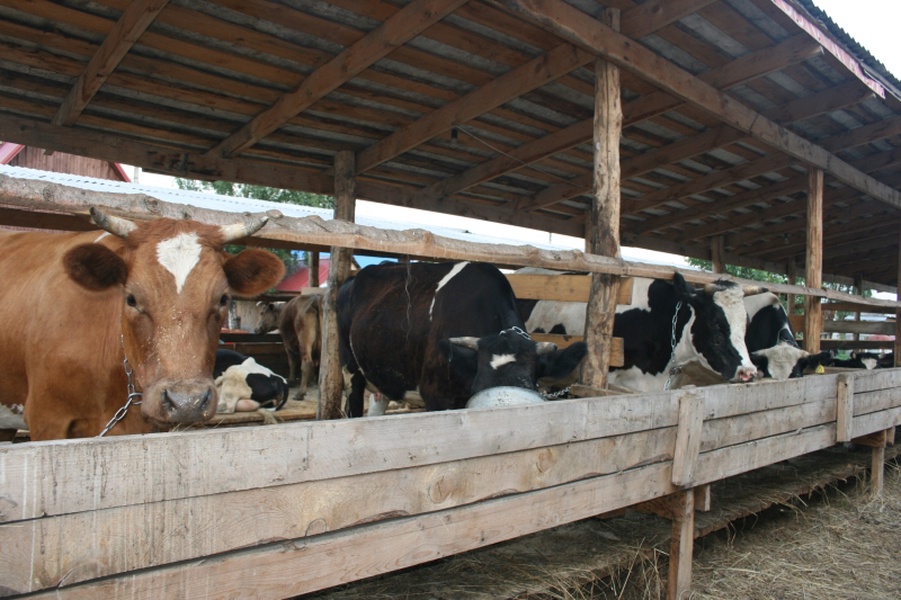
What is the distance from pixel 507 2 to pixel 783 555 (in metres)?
4.27

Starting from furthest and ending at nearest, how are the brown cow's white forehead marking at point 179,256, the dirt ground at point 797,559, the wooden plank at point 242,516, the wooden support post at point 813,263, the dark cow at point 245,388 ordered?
1. the wooden support post at point 813,263
2. the dark cow at point 245,388
3. the dirt ground at point 797,559
4. the brown cow's white forehead marking at point 179,256
5. the wooden plank at point 242,516

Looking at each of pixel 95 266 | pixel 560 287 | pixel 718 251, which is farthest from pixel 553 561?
pixel 718 251

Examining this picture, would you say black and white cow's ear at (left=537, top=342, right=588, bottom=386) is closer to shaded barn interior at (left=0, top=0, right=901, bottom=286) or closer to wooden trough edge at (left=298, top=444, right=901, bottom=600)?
wooden trough edge at (left=298, top=444, right=901, bottom=600)

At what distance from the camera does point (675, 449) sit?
134 inches

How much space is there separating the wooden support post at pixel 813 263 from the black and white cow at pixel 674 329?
6.21 feet

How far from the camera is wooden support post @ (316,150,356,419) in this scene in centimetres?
640

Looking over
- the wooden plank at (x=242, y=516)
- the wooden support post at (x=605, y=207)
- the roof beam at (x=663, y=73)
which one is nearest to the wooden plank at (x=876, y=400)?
the wooden support post at (x=605, y=207)

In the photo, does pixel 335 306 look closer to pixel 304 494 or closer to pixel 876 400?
pixel 304 494

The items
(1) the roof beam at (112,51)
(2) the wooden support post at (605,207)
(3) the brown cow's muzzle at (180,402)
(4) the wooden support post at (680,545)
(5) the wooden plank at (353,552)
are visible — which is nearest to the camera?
(5) the wooden plank at (353,552)

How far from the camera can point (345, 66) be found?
4.93 metres

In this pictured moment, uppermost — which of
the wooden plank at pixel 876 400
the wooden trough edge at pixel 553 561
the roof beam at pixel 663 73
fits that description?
the roof beam at pixel 663 73

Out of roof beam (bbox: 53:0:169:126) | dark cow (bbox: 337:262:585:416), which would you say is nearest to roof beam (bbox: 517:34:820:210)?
dark cow (bbox: 337:262:585:416)

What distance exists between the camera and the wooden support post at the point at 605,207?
472 centimetres

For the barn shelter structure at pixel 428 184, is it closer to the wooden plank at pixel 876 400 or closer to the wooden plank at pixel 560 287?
the wooden plank at pixel 876 400
